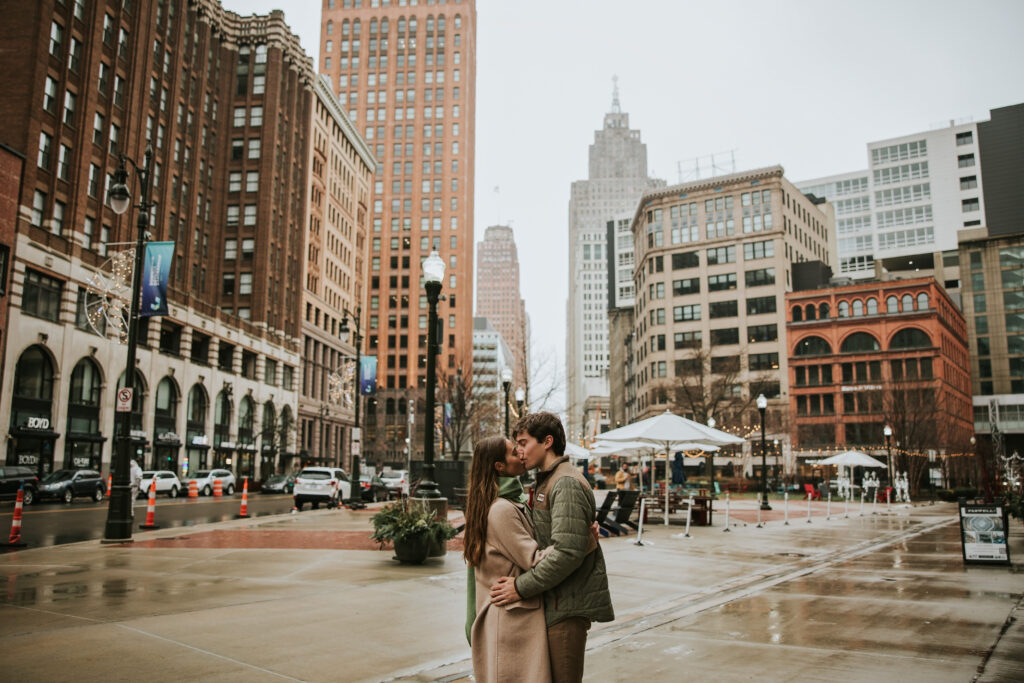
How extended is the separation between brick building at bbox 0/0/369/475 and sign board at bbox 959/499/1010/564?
29.2 metres

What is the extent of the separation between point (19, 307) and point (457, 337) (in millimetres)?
77583

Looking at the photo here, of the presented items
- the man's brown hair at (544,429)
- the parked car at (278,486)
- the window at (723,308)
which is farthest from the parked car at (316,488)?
the window at (723,308)

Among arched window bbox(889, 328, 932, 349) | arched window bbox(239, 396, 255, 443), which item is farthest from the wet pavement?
arched window bbox(889, 328, 932, 349)

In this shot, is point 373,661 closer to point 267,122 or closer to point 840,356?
point 267,122

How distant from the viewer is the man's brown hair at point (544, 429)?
12.6 feet

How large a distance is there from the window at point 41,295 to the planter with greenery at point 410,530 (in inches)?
1393

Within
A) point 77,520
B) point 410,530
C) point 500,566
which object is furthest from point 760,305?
point 500,566

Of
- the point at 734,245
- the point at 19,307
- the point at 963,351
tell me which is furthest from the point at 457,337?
the point at 19,307

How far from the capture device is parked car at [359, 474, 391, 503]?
3566 cm

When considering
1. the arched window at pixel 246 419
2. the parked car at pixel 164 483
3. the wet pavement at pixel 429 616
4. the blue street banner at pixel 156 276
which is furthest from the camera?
the arched window at pixel 246 419

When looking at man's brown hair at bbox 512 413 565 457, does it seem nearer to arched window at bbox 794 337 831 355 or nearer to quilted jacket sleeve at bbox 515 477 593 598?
quilted jacket sleeve at bbox 515 477 593 598

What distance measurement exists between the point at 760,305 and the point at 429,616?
89.8 m

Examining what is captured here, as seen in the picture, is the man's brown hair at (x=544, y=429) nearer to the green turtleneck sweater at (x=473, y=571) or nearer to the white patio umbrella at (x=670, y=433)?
the green turtleneck sweater at (x=473, y=571)

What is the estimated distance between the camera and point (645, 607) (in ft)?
30.6
